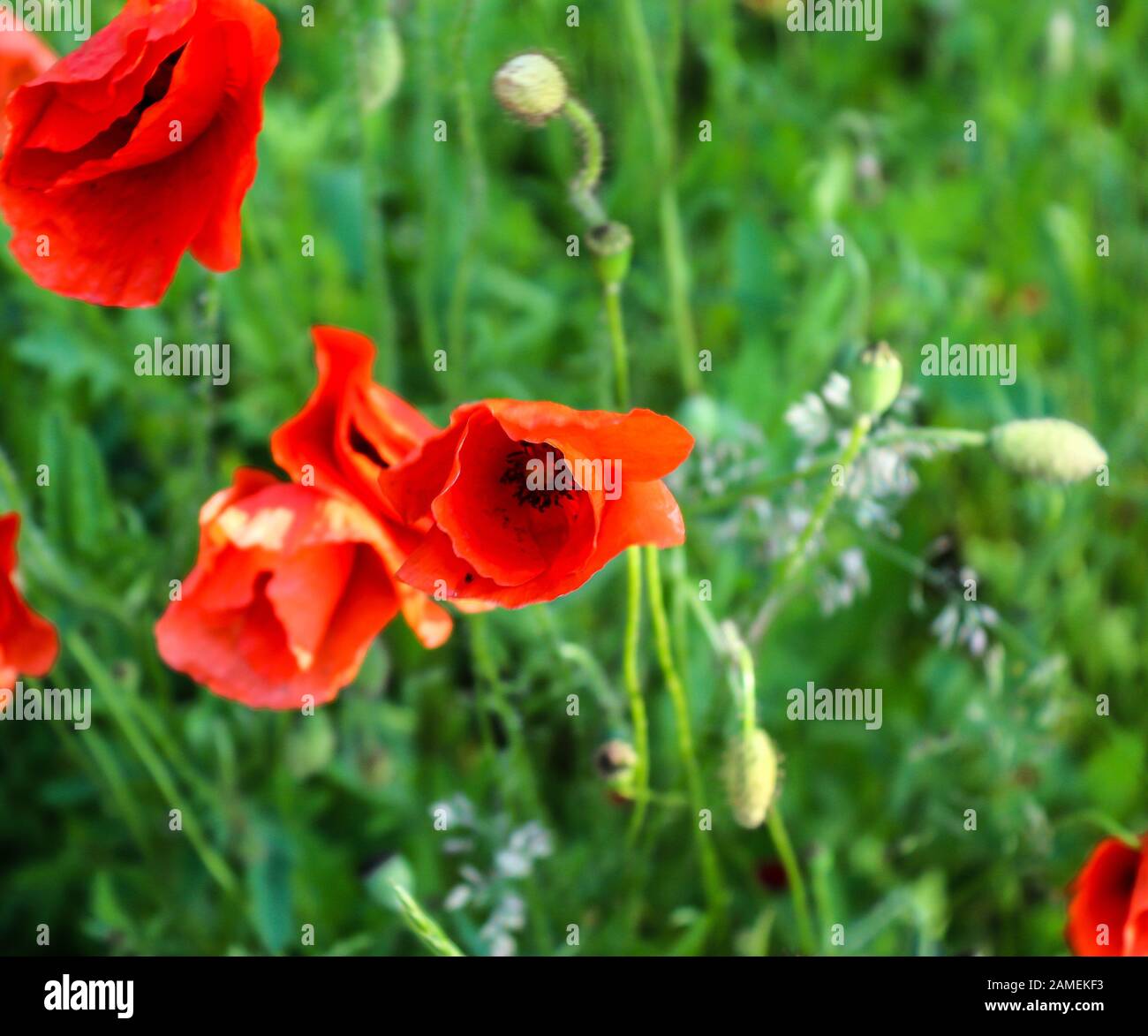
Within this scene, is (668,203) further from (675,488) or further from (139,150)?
(139,150)

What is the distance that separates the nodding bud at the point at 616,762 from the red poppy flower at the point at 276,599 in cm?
19

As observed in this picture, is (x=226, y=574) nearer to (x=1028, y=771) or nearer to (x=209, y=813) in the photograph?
(x=209, y=813)

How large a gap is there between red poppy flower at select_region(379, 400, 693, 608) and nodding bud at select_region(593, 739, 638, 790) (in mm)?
191

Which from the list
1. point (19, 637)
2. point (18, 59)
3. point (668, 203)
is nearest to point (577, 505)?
point (19, 637)

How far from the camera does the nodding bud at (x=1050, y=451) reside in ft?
2.79

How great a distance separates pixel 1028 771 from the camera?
1208 mm

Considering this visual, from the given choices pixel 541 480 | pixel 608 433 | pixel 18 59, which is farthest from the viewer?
pixel 18 59

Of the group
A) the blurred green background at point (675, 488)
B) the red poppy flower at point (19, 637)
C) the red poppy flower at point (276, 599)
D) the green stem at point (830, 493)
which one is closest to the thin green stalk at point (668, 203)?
the blurred green background at point (675, 488)

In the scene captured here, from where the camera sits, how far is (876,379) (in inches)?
32.6

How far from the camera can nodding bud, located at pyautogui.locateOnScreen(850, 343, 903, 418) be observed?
2.71 ft

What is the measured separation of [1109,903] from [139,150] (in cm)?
78

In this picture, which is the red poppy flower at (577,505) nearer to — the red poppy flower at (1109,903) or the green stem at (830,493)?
the green stem at (830,493)

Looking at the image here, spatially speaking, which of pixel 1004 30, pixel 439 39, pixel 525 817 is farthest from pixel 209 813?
pixel 1004 30

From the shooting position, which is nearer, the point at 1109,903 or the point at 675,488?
the point at 1109,903
